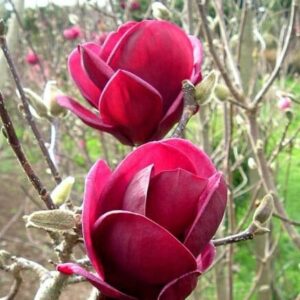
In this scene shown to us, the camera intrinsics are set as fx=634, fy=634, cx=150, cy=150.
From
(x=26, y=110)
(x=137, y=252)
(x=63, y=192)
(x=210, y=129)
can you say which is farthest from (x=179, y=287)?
(x=210, y=129)

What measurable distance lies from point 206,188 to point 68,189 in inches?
6.2

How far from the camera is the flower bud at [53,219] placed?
1.37ft

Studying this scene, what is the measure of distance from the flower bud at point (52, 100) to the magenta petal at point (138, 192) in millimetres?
293

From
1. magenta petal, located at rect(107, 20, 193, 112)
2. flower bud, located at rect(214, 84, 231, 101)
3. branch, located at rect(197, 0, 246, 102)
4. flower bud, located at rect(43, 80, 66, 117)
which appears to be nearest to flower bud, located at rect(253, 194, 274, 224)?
magenta petal, located at rect(107, 20, 193, 112)

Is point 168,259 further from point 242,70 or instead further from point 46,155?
point 242,70

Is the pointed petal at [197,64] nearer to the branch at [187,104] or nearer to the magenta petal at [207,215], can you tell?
the branch at [187,104]

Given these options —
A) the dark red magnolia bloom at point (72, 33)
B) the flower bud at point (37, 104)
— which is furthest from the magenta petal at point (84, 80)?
the dark red magnolia bloom at point (72, 33)

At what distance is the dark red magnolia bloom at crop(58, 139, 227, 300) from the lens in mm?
376

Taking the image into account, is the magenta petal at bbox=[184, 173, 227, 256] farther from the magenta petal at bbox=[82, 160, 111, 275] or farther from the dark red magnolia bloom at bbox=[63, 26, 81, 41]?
the dark red magnolia bloom at bbox=[63, 26, 81, 41]

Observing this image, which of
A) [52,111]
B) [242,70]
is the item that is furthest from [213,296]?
[52,111]

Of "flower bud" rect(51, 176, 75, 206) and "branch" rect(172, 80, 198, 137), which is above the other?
"branch" rect(172, 80, 198, 137)

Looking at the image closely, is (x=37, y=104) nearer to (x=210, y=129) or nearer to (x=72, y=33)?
(x=210, y=129)

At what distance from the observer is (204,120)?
1.92 metres

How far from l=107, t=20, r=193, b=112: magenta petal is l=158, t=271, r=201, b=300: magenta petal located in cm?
19
